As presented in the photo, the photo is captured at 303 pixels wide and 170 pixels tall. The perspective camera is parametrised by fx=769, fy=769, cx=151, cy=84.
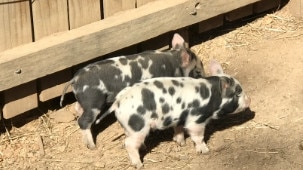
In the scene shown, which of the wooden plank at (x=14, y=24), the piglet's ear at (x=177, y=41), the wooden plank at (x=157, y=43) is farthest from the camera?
the wooden plank at (x=157, y=43)

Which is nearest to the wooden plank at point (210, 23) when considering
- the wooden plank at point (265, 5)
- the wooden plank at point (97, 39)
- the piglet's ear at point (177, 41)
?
the wooden plank at point (97, 39)

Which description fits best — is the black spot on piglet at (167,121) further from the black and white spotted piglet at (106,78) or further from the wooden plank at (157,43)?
the wooden plank at (157,43)

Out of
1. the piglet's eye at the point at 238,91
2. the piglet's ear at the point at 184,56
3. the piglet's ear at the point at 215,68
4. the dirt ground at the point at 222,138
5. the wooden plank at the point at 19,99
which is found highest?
the piglet's ear at the point at 184,56

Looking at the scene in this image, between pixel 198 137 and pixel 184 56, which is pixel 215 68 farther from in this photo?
pixel 198 137

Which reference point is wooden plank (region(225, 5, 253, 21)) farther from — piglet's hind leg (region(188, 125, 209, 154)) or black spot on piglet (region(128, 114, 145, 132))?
black spot on piglet (region(128, 114, 145, 132))

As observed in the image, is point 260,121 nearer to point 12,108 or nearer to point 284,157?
point 284,157

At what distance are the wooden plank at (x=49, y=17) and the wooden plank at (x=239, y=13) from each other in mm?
1900

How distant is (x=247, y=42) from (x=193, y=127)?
1.76 meters

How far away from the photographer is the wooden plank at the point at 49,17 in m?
5.77

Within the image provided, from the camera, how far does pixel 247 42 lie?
23.4 ft

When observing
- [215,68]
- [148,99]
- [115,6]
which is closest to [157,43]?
[115,6]

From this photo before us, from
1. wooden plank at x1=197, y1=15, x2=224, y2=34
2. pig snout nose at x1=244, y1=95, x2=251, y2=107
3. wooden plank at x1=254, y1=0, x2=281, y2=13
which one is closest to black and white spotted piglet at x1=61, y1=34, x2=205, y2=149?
pig snout nose at x1=244, y1=95, x2=251, y2=107

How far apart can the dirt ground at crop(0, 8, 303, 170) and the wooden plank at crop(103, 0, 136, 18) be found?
845 mm

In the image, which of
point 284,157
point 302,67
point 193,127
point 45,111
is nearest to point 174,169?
point 193,127
